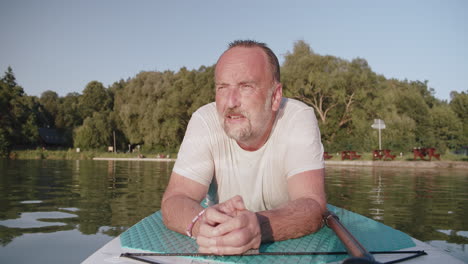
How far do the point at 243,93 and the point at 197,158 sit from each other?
52cm

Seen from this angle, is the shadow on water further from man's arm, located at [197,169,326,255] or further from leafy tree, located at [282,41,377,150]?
leafy tree, located at [282,41,377,150]

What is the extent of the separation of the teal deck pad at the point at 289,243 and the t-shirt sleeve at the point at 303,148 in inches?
15.2

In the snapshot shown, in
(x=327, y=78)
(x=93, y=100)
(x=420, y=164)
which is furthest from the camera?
(x=93, y=100)

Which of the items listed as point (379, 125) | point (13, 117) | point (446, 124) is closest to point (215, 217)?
point (379, 125)

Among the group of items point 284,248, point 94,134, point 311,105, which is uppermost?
point 311,105

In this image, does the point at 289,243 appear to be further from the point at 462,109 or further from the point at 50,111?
the point at 50,111

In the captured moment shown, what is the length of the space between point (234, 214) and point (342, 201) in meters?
4.15

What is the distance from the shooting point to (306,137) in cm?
228

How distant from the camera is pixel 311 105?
32.6 m

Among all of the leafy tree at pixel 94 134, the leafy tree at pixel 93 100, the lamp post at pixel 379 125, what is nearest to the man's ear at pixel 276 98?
the lamp post at pixel 379 125

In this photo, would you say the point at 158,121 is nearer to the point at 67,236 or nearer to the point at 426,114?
the point at 426,114

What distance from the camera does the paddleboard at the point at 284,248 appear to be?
1.63 meters

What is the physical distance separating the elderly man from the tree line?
25.1 m

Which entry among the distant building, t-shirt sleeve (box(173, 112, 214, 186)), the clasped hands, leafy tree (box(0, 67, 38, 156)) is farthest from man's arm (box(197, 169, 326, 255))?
the distant building
